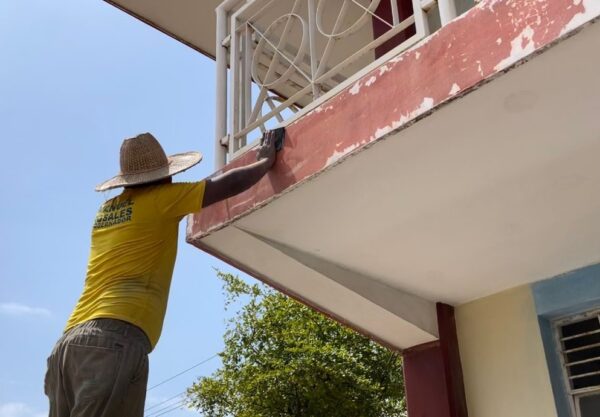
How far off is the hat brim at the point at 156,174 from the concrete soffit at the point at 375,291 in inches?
19.2

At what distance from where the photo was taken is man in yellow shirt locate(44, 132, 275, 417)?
2.41 meters

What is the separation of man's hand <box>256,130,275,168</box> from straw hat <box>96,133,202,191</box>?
329mm

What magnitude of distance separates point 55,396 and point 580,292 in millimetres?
2715

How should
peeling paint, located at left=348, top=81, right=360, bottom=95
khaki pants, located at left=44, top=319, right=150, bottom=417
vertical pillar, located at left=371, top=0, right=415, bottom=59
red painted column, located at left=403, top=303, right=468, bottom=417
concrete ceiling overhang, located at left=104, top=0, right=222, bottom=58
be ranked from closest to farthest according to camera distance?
khaki pants, located at left=44, top=319, right=150, bottom=417 < peeling paint, located at left=348, top=81, right=360, bottom=95 < red painted column, located at left=403, top=303, right=468, bottom=417 < vertical pillar, located at left=371, top=0, right=415, bottom=59 < concrete ceiling overhang, located at left=104, top=0, right=222, bottom=58

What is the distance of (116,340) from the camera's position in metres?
2.46

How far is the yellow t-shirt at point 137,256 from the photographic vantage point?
2596 mm

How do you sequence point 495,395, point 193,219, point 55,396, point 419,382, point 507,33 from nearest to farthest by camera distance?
point 507,33 → point 55,396 → point 193,219 → point 495,395 → point 419,382

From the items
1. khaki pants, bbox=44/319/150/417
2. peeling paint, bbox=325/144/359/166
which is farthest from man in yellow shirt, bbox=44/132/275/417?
peeling paint, bbox=325/144/359/166

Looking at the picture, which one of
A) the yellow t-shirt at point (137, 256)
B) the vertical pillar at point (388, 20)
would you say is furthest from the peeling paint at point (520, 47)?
the vertical pillar at point (388, 20)

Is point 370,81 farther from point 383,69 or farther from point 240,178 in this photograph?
point 240,178

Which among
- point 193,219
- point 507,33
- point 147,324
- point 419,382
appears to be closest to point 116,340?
point 147,324

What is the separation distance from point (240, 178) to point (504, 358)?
1961 millimetres

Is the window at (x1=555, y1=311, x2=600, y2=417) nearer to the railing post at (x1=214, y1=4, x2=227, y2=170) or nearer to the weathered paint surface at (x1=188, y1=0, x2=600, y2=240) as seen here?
the weathered paint surface at (x1=188, y1=0, x2=600, y2=240)

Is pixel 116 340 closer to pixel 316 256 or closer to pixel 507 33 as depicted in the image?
pixel 316 256
